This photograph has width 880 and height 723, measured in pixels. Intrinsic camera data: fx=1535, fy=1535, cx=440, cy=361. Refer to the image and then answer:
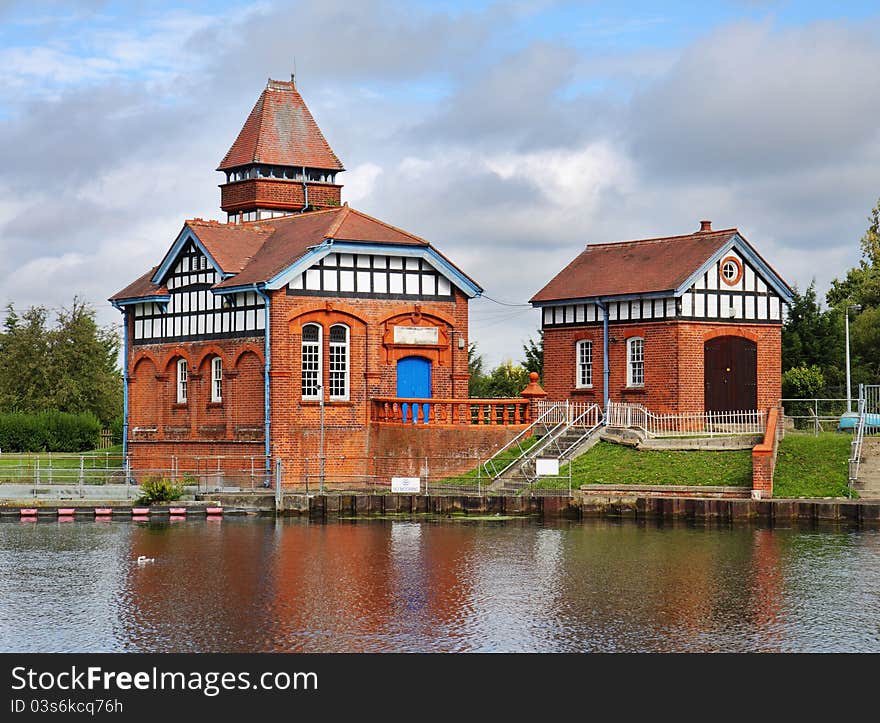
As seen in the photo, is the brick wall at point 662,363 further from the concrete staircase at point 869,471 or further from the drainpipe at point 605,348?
the concrete staircase at point 869,471

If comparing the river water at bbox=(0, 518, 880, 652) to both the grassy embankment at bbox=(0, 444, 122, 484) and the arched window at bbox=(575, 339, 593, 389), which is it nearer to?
the grassy embankment at bbox=(0, 444, 122, 484)

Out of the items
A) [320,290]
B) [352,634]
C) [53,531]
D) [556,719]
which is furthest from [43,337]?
[556,719]

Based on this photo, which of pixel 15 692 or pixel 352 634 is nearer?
pixel 15 692

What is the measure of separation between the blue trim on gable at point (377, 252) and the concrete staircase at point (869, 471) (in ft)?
43.5

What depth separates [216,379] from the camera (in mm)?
47312

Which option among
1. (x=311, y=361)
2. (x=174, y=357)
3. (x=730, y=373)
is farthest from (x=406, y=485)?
(x=730, y=373)

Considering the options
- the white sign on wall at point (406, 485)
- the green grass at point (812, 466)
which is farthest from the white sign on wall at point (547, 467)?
the green grass at point (812, 466)

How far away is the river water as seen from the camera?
23297 mm

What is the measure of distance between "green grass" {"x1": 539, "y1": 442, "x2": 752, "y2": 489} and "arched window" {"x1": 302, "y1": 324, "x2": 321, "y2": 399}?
7.86m

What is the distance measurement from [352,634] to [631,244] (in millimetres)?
29696

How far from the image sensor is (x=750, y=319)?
47406 mm

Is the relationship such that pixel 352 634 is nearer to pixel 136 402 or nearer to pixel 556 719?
pixel 556 719

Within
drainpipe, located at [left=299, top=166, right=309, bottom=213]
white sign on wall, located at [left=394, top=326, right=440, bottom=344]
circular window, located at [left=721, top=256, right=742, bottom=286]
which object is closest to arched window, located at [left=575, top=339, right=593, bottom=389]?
circular window, located at [left=721, top=256, right=742, bottom=286]

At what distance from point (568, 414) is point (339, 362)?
22.7 feet
